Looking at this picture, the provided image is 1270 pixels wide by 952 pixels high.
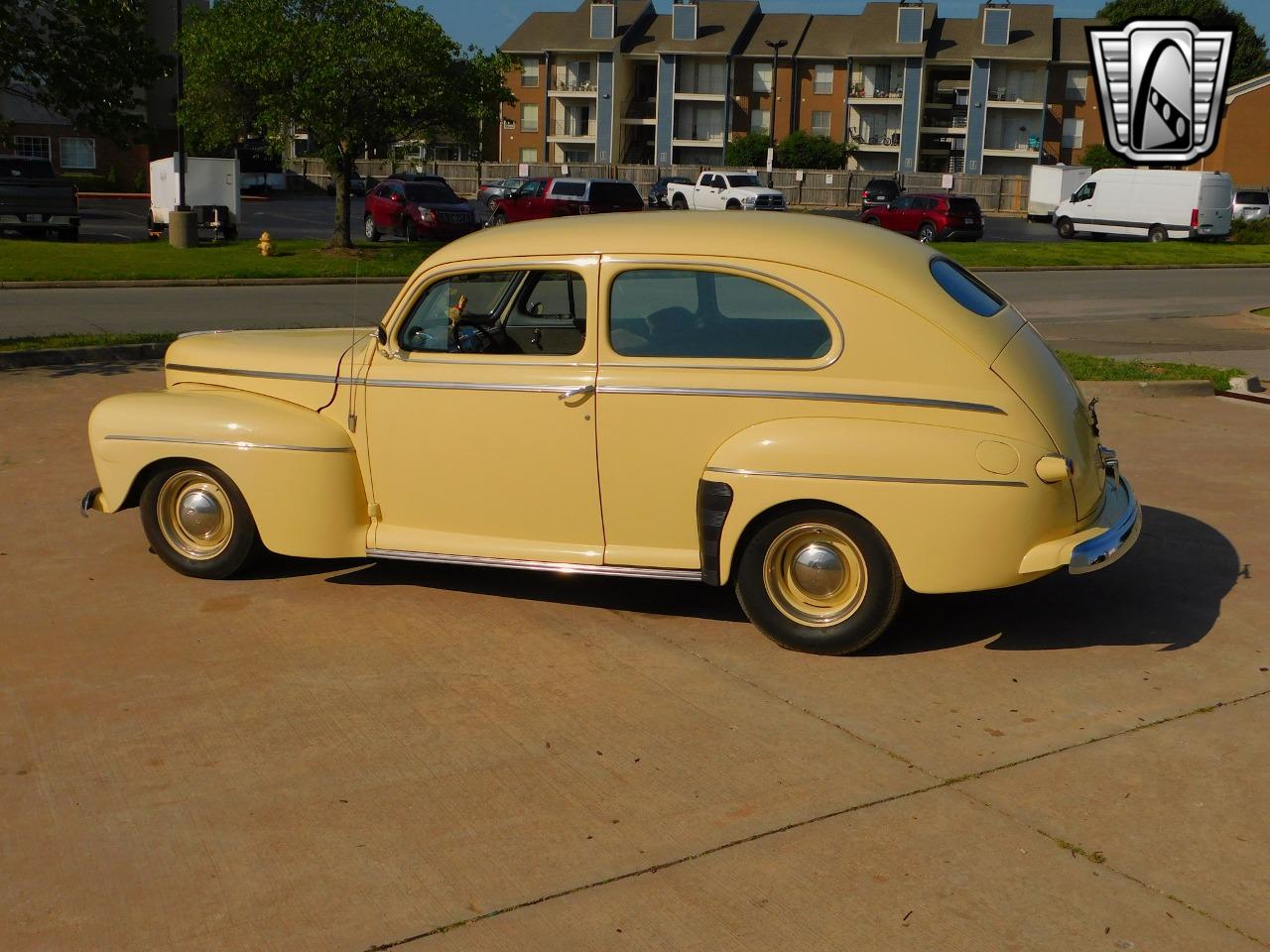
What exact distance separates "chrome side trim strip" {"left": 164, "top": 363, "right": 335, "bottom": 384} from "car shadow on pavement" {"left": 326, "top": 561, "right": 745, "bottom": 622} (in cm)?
103

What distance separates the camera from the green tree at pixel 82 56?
1331 centimetres

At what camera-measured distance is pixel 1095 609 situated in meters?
6.71

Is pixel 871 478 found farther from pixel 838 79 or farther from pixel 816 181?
pixel 838 79

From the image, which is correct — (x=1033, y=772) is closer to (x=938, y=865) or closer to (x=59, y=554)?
(x=938, y=865)

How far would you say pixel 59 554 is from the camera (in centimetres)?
739

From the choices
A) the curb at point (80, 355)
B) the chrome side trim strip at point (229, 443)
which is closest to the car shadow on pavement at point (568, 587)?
the chrome side trim strip at point (229, 443)

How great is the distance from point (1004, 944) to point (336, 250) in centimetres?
2512

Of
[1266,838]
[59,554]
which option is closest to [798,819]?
[1266,838]

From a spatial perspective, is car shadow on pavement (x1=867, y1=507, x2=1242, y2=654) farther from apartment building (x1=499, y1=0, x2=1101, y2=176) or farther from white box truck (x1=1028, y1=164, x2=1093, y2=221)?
apartment building (x1=499, y1=0, x2=1101, y2=176)

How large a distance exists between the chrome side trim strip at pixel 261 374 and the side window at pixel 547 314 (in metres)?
0.91

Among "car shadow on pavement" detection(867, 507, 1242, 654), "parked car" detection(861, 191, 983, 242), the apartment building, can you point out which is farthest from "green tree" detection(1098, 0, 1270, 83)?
"car shadow on pavement" detection(867, 507, 1242, 654)

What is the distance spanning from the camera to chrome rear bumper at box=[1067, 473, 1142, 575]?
5730mm

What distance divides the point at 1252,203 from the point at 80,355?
5165cm

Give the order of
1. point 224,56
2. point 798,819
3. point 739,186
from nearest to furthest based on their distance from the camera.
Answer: point 798,819, point 224,56, point 739,186
